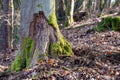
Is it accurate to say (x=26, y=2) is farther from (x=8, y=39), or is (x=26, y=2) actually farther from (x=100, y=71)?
(x=8, y=39)

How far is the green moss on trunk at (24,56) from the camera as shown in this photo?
7.95 metres

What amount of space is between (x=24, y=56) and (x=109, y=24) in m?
5.73

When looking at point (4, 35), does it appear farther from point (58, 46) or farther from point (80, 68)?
point (80, 68)

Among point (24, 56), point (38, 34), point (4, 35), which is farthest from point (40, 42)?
point (4, 35)

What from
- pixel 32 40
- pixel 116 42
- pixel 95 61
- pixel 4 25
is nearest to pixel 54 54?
pixel 32 40

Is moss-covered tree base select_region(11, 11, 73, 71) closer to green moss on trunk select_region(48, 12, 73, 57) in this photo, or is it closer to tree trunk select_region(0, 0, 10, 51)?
green moss on trunk select_region(48, 12, 73, 57)

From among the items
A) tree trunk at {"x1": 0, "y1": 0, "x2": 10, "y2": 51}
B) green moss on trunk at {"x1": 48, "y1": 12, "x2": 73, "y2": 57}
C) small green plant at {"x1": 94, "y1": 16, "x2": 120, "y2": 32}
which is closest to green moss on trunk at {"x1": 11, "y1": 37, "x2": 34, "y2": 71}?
green moss on trunk at {"x1": 48, "y1": 12, "x2": 73, "y2": 57}

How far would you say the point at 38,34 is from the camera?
789 centimetres

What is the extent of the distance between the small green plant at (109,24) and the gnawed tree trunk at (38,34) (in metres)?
4.78

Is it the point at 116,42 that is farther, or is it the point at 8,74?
the point at 116,42

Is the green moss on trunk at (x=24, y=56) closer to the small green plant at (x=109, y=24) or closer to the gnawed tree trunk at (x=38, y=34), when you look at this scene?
the gnawed tree trunk at (x=38, y=34)

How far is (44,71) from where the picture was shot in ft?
21.8

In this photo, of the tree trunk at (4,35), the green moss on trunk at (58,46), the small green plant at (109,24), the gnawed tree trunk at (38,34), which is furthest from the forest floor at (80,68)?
the tree trunk at (4,35)

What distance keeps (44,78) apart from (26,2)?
2.57 meters
